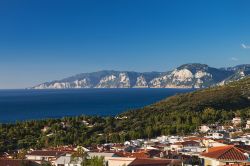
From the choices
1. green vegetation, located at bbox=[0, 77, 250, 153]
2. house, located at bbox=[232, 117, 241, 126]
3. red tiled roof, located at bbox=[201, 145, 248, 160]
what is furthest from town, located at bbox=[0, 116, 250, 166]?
green vegetation, located at bbox=[0, 77, 250, 153]

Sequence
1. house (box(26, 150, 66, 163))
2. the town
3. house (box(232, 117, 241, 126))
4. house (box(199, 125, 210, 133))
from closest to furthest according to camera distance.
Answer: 1. the town
2. house (box(26, 150, 66, 163))
3. house (box(199, 125, 210, 133))
4. house (box(232, 117, 241, 126))

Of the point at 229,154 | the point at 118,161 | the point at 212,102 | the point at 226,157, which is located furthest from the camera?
the point at 212,102

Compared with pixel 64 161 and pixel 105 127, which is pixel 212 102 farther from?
pixel 64 161

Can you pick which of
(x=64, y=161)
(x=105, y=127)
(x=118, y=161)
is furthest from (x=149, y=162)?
(x=105, y=127)

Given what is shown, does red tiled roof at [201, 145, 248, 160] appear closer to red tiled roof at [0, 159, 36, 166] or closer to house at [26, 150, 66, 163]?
red tiled roof at [0, 159, 36, 166]

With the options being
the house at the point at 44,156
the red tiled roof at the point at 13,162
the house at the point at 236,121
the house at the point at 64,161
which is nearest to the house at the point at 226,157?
the house at the point at 64,161

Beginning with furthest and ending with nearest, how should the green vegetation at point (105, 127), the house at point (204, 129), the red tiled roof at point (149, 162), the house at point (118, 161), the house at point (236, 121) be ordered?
the house at point (236, 121), the house at point (204, 129), the green vegetation at point (105, 127), the house at point (118, 161), the red tiled roof at point (149, 162)

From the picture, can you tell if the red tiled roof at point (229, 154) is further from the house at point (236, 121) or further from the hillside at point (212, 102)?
the hillside at point (212, 102)

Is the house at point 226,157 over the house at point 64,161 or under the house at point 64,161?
over

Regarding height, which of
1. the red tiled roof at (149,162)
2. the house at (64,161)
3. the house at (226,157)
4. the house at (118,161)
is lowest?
the house at (64,161)

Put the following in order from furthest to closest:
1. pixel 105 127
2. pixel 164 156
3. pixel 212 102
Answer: pixel 212 102 < pixel 105 127 < pixel 164 156

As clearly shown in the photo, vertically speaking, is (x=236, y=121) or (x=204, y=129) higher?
(x=236, y=121)

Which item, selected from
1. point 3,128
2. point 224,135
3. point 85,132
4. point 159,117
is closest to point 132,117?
point 159,117
